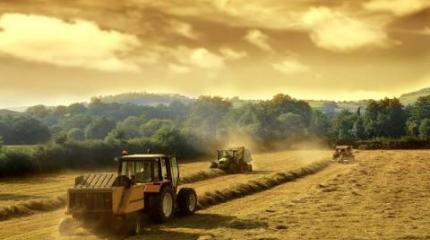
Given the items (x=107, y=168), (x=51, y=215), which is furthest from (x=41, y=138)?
(x=51, y=215)

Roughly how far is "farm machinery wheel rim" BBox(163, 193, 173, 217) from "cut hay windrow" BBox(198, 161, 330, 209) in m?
3.62

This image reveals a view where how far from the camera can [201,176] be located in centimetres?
3716

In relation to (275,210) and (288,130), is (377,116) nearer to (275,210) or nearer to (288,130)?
(288,130)

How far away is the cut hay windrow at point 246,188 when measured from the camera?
23.7 meters

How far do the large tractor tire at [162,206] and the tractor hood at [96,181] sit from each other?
6.16 feet

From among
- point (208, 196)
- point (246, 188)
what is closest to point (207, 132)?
point (246, 188)

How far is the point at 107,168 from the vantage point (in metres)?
51.4

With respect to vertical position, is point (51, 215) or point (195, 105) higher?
point (195, 105)

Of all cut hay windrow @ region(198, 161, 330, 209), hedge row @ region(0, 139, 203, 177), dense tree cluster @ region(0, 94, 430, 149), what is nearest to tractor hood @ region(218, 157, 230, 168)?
cut hay windrow @ region(198, 161, 330, 209)

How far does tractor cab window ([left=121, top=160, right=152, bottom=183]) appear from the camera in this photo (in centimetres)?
1870

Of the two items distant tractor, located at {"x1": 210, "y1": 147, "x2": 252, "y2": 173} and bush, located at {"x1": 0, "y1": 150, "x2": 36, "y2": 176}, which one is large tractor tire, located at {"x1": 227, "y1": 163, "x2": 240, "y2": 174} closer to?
distant tractor, located at {"x1": 210, "y1": 147, "x2": 252, "y2": 173}

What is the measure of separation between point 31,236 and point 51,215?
469cm

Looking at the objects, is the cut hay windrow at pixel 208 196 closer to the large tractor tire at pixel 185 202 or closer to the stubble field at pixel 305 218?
the stubble field at pixel 305 218

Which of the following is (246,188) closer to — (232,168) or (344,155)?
(232,168)
